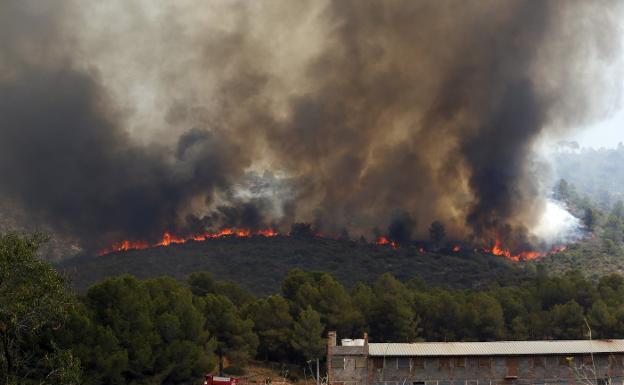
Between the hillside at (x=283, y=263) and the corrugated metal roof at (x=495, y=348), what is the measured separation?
245 ft

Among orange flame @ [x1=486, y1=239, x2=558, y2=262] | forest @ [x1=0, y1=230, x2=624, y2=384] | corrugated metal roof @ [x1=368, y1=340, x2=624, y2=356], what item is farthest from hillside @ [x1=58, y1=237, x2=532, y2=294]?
corrugated metal roof @ [x1=368, y1=340, x2=624, y2=356]

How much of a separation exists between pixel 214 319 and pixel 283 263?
99.0 meters

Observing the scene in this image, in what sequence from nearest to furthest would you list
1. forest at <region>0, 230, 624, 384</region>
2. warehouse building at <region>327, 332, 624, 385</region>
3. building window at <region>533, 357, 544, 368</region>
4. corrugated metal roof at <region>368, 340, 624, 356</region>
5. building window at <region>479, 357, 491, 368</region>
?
forest at <region>0, 230, 624, 384</region> → warehouse building at <region>327, 332, 624, 385</region> → corrugated metal roof at <region>368, 340, 624, 356</region> → building window at <region>533, 357, 544, 368</region> → building window at <region>479, 357, 491, 368</region>

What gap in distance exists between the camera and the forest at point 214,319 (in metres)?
35.9

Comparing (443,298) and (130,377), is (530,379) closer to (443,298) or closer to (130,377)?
(443,298)

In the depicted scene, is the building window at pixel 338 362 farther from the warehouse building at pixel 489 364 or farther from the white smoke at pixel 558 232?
the white smoke at pixel 558 232

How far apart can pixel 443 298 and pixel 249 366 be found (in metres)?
26.0

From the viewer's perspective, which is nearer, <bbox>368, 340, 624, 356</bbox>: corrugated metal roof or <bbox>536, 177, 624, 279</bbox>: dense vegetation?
<bbox>368, 340, 624, 356</bbox>: corrugated metal roof

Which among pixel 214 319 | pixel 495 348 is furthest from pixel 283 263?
pixel 495 348

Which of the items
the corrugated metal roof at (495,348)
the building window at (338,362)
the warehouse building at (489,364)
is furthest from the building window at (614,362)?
the building window at (338,362)

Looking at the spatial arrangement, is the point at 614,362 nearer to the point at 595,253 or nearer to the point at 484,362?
the point at 484,362

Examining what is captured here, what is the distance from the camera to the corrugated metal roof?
61.9 m

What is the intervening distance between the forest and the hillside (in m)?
45.4

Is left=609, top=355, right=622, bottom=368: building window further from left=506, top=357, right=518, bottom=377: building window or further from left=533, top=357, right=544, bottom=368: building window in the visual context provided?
left=506, top=357, right=518, bottom=377: building window
